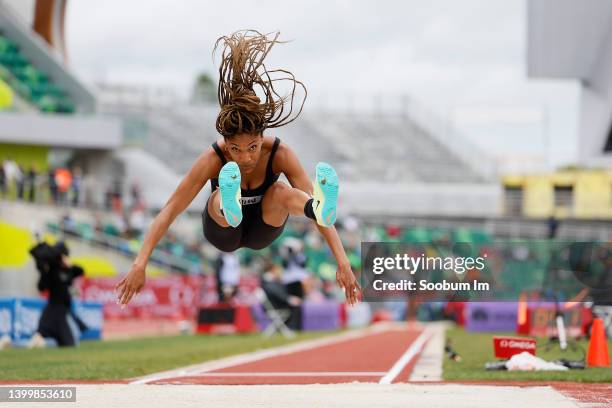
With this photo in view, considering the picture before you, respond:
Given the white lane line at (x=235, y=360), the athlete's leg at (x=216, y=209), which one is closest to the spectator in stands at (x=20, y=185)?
the white lane line at (x=235, y=360)

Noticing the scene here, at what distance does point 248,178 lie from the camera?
26.3ft

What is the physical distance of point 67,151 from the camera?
135ft

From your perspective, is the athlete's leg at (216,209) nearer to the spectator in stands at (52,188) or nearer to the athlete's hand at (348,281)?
the athlete's hand at (348,281)

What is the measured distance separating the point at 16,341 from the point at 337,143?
110 feet

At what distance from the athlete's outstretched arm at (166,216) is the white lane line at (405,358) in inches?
106

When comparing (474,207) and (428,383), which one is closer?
(428,383)

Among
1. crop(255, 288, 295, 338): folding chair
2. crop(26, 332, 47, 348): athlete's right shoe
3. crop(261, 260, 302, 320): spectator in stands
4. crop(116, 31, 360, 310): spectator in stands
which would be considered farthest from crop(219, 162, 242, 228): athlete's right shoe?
crop(261, 260, 302, 320): spectator in stands

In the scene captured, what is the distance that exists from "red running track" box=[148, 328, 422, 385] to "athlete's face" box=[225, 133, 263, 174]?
2.38m

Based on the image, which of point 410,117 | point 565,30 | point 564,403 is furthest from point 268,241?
point 410,117

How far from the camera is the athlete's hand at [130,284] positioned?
275 inches

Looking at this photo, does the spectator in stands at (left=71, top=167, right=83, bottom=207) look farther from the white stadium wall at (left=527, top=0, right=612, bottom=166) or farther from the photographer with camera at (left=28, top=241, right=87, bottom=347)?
the photographer with camera at (left=28, top=241, right=87, bottom=347)

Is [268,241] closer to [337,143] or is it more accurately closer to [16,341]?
[16,341]

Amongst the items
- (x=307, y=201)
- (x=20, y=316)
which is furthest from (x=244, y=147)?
(x=20, y=316)

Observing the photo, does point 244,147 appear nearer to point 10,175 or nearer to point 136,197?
point 10,175
